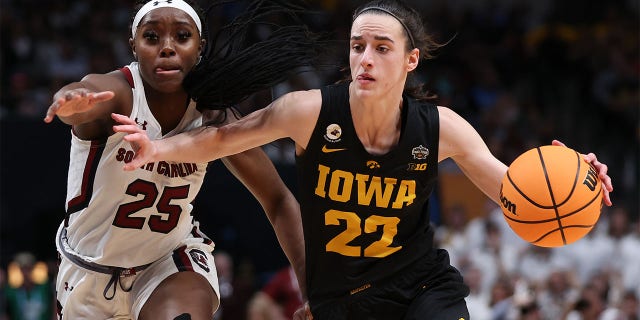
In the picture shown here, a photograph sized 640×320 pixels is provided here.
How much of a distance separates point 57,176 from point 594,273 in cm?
635

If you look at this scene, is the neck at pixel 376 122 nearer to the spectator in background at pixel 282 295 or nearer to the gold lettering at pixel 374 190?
the gold lettering at pixel 374 190

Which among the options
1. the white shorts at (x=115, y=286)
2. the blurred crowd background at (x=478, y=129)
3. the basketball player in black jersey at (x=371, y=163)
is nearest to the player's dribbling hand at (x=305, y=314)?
the basketball player in black jersey at (x=371, y=163)

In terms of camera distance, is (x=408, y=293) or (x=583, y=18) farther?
(x=583, y=18)

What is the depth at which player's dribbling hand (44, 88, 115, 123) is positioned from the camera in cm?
449

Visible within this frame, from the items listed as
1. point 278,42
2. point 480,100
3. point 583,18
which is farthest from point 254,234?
point 583,18

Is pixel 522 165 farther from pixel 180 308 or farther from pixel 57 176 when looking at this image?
pixel 57 176

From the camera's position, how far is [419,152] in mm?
5109

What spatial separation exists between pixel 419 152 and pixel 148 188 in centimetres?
138

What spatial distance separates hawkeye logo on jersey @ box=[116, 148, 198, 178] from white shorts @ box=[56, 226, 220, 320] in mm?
424

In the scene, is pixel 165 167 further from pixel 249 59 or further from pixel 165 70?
pixel 249 59

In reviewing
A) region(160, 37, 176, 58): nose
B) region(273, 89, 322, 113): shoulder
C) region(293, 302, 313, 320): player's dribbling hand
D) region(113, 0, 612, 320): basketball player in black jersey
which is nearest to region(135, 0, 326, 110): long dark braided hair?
region(160, 37, 176, 58): nose

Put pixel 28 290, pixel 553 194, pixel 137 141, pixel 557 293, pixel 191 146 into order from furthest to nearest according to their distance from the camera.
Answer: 1. pixel 557 293
2. pixel 28 290
3. pixel 191 146
4. pixel 553 194
5. pixel 137 141

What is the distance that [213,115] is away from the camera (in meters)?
5.38

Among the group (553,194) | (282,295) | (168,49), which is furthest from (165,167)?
(282,295)
